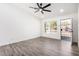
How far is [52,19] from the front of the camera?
3859 millimetres

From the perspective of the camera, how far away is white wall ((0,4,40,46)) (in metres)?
3.72

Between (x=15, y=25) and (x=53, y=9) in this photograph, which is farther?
(x=15, y=25)

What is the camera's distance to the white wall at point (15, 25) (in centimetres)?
372

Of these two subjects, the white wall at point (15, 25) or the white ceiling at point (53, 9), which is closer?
the white ceiling at point (53, 9)

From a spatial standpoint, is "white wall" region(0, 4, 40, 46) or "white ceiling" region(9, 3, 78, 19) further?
"white wall" region(0, 4, 40, 46)

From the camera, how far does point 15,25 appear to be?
3.96 m

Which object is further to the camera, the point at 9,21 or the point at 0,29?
the point at 9,21

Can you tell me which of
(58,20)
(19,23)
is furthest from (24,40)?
(58,20)

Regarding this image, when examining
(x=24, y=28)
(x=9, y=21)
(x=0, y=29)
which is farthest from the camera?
(x=24, y=28)

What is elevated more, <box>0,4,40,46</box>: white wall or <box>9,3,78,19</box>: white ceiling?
<box>9,3,78,19</box>: white ceiling

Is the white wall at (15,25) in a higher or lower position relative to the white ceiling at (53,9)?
lower

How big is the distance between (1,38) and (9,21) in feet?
2.94

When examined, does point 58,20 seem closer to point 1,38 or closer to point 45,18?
point 45,18

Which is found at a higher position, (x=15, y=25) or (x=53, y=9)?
(x=53, y=9)
